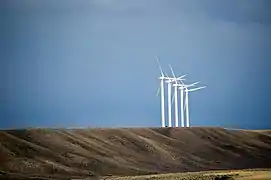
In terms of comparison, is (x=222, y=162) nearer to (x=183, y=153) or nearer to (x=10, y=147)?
(x=183, y=153)

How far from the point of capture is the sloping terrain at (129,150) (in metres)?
40.9

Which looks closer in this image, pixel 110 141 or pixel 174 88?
pixel 110 141

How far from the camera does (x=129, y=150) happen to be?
1849 inches

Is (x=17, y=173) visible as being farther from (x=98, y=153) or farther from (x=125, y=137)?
(x=125, y=137)

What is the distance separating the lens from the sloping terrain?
40938mm

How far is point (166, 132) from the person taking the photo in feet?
169

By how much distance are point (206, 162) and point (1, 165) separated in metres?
17.7

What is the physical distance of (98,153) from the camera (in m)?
44.7

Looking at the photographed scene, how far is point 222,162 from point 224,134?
264 inches

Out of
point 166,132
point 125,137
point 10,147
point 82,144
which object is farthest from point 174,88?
point 10,147

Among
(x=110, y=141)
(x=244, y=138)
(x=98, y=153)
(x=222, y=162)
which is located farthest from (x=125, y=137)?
(x=244, y=138)

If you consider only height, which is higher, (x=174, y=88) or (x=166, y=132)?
(x=174, y=88)

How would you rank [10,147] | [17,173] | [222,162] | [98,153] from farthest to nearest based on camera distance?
[222,162] < [98,153] < [10,147] < [17,173]

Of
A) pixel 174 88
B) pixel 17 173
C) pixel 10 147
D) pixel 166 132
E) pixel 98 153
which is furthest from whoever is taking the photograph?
pixel 174 88
